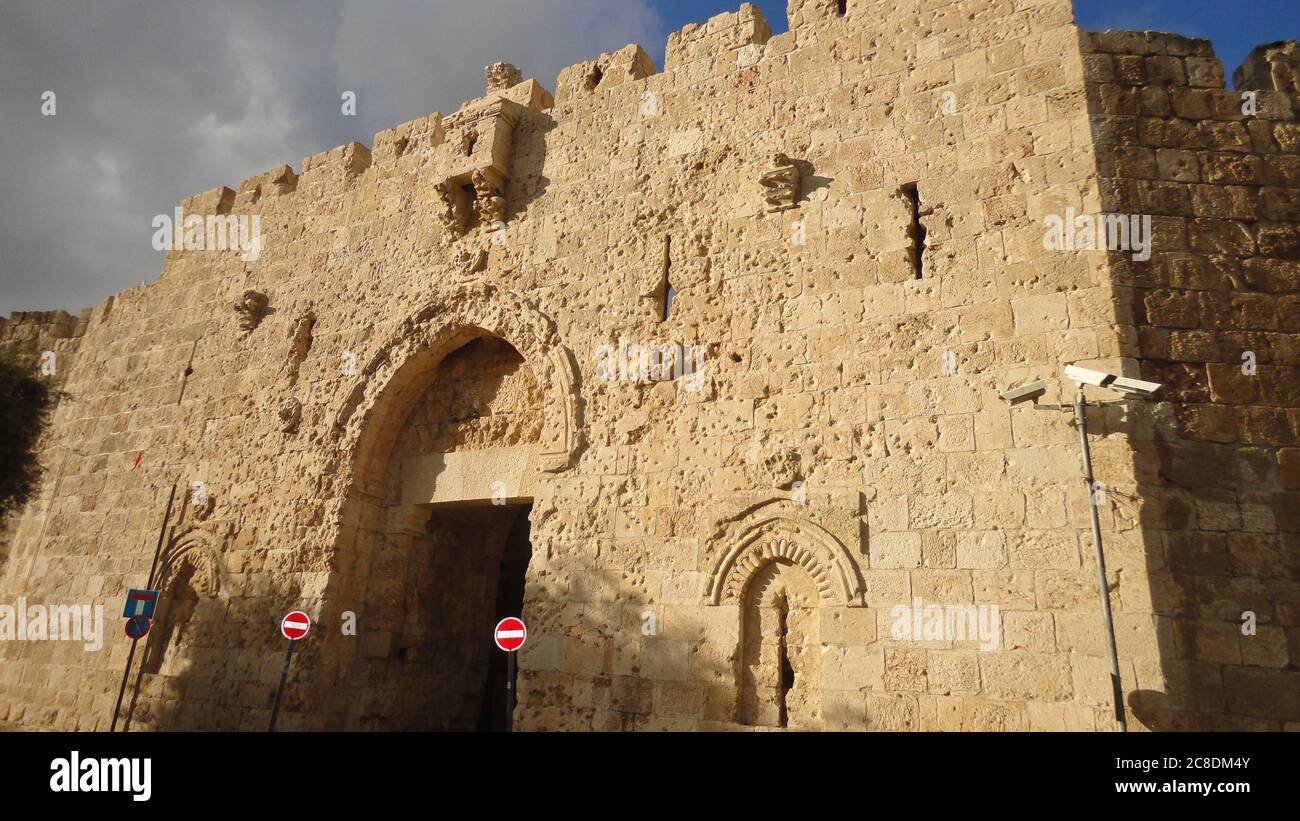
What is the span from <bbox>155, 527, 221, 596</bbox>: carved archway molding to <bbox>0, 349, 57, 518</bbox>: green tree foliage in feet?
5.47

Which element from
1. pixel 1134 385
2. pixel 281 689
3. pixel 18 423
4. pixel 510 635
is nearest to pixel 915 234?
pixel 1134 385

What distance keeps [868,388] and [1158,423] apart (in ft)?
6.12

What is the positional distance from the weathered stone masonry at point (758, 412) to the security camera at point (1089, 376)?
35 centimetres

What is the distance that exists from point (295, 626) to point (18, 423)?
14.4 feet

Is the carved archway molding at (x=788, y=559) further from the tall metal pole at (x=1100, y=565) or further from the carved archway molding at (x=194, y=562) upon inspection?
the carved archway molding at (x=194, y=562)

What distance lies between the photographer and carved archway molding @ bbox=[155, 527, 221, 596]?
920 cm

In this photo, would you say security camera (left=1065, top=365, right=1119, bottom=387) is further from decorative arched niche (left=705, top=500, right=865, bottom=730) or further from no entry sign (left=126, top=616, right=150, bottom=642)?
no entry sign (left=126, top=616, right=150, bottom=642)

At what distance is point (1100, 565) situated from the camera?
4.89m

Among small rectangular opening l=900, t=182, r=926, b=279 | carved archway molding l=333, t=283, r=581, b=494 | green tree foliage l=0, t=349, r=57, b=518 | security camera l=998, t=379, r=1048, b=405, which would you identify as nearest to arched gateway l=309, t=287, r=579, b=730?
carved archway molding l=333, t=283, r=581, b=494

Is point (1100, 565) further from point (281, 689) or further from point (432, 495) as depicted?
point (281, 689)

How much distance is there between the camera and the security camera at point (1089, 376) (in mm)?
5000

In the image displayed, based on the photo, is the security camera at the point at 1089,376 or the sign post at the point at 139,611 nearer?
the security camera at the point at 1089,376

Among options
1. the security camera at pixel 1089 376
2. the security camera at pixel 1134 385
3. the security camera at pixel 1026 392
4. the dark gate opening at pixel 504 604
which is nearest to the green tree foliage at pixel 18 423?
the dark gate opening at pixel 504 604

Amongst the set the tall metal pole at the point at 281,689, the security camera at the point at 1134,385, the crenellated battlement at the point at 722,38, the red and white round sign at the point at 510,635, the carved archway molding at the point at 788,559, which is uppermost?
the crenellated battlement at the point at 722,38
